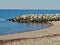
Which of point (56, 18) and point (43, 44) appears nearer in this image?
point (43, 44)

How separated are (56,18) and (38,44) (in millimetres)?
45798

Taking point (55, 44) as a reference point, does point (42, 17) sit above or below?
below

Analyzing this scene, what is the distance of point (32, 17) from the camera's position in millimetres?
65438

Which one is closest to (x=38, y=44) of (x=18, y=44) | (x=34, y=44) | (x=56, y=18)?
(x=34, y=44)

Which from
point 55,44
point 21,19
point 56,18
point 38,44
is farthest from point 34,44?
point 21,19

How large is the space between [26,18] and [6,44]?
4820 cm

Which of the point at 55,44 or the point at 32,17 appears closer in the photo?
the point at 55,44

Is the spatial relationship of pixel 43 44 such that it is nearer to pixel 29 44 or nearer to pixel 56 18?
pixel 29 44

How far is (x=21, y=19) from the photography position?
67.4m

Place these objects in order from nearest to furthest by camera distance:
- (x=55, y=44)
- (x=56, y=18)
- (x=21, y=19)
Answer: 1. (x=55, y=44)
2. (x=56, y=18)
3. (x=21, y=19)

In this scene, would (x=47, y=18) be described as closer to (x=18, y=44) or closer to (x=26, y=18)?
(x=26, y=18)

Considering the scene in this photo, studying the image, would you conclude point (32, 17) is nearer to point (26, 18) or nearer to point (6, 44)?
point (26, 18)

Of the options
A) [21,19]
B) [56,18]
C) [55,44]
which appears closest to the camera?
[55,44]

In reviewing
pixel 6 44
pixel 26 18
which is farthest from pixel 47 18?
pixel 6 44
